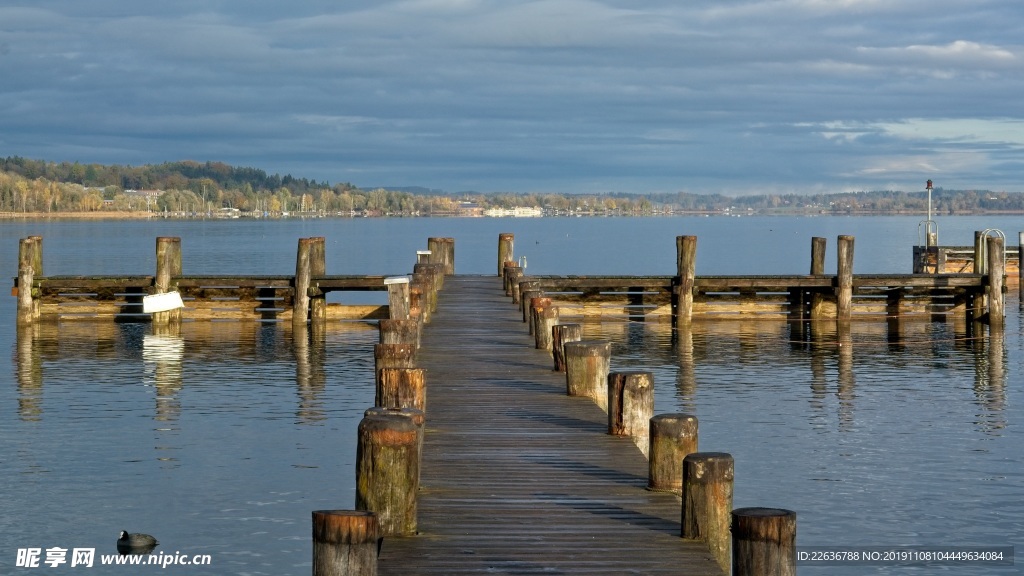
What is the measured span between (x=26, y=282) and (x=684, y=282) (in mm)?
19045

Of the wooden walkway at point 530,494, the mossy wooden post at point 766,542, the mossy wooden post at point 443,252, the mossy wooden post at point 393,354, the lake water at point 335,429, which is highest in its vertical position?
the mossy wooden post at point 443,252

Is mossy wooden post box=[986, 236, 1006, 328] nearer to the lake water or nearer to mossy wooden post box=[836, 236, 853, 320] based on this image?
the lake water

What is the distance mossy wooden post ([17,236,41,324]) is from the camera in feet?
119

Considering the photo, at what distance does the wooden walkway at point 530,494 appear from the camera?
9.19m

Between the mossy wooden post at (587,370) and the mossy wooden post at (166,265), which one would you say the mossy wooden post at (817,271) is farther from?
the mossy wooden post at (587,370)

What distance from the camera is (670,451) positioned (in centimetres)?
1102

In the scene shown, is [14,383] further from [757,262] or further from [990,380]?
[757,262]

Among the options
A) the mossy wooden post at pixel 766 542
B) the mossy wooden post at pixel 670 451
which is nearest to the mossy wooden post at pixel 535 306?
the mossy wooden post at pixel 670 451

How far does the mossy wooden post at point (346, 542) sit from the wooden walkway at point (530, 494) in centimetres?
84

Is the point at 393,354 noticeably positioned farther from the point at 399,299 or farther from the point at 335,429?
the point at 399,299

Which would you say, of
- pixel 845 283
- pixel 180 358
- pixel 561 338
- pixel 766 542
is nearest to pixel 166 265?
pixel 180 358

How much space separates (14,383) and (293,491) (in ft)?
41.3

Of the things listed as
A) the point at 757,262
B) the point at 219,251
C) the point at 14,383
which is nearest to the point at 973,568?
the point at 14,383

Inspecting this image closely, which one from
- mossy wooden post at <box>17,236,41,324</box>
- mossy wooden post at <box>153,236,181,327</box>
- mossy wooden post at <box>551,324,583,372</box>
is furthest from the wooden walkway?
mossy wooden post at <box>17,236,41,324</box>
